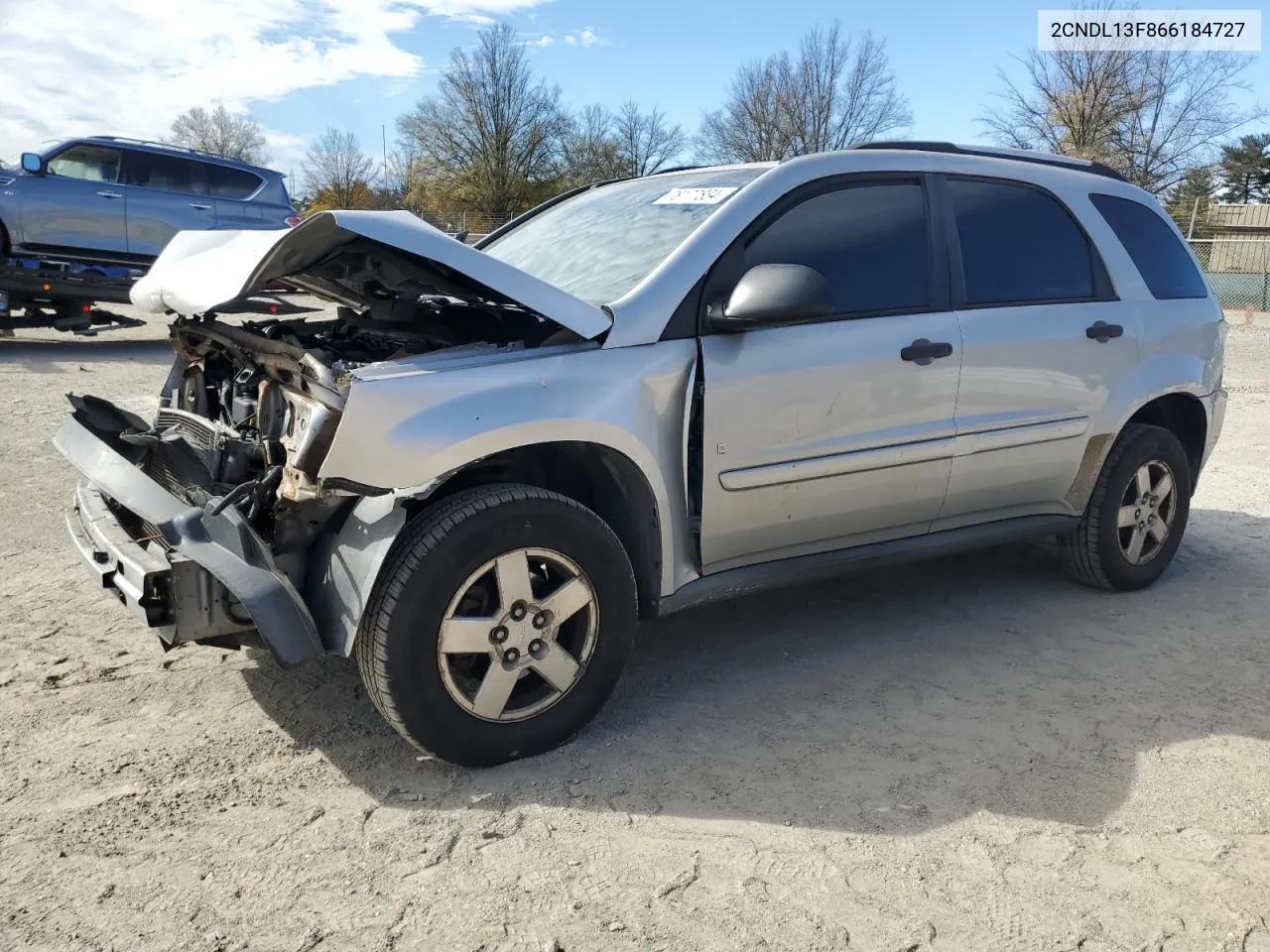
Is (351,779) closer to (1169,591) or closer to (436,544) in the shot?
(436,544)

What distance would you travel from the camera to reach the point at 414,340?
3.55 meters

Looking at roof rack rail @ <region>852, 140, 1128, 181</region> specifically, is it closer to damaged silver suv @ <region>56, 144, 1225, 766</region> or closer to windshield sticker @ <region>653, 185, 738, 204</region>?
damaged silver suv @ <region>56, 144, 1225, 766</region>

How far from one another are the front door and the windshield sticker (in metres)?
0.24

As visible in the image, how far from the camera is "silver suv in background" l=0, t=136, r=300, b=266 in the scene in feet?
37.6

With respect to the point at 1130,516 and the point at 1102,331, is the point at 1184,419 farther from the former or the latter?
the point at 1102,331

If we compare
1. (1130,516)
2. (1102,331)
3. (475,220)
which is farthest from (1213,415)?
(475,220)

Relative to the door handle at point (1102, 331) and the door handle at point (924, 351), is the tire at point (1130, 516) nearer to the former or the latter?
the door handle at point (1102, 331)

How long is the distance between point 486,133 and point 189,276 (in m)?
43.0

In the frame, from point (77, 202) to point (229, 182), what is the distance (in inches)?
73.0

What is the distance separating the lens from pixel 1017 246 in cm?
417

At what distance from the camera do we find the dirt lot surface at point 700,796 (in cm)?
240

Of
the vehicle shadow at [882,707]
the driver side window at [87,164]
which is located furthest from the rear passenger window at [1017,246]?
the driver side window at [87,164]

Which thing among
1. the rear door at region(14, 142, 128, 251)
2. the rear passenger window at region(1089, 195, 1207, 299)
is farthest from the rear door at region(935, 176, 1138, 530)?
the rear door at region(14, 142, 128, 251)

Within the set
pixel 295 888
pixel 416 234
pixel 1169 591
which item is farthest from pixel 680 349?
pixel 1169 591
